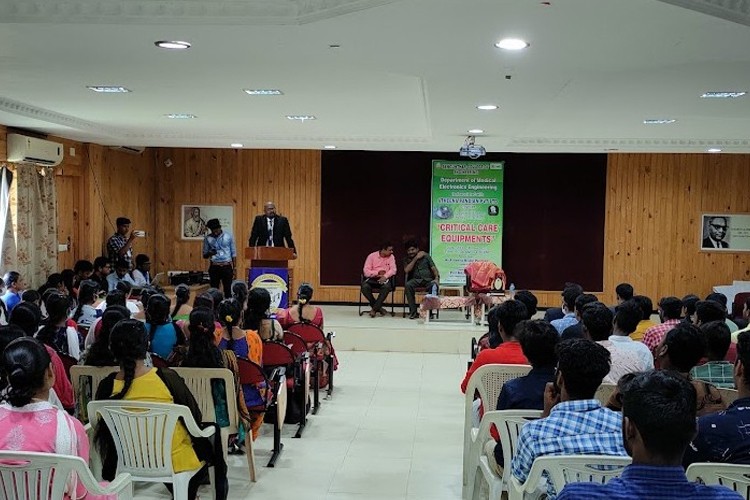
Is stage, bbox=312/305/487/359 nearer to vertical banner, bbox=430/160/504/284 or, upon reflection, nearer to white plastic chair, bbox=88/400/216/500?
vertical banner, bbox=430/160/504/284

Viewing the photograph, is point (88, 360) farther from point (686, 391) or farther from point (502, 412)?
point (686, 391)

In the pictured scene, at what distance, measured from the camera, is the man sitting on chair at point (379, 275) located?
11828 mm

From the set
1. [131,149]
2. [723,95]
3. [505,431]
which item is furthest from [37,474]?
[131,149]

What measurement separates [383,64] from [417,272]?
6828 millimetres

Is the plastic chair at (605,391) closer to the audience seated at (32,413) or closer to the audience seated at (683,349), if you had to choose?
the audience seated at (683,349)

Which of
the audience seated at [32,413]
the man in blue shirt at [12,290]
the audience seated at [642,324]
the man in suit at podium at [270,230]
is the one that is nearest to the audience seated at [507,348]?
the audience seated at [642,324]

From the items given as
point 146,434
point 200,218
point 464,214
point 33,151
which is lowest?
point 146,434

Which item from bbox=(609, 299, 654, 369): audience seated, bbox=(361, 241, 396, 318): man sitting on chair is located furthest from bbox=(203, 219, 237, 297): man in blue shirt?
bbox=(609, 299, 654, 369): audience seated

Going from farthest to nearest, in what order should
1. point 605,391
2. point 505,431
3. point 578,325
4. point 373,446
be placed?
1. point 373,446
2. point 578,325
3. point 605,391
4. point 505,431

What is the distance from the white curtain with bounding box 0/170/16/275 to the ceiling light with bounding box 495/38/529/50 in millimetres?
6909

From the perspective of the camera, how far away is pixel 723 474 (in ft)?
8.49

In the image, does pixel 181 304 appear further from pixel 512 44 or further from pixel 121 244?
pixel 121 244

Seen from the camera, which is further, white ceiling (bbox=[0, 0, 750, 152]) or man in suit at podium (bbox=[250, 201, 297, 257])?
man in suit at podium (bbox=[250, 201, 297, 257])

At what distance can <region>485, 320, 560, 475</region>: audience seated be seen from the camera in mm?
3775
